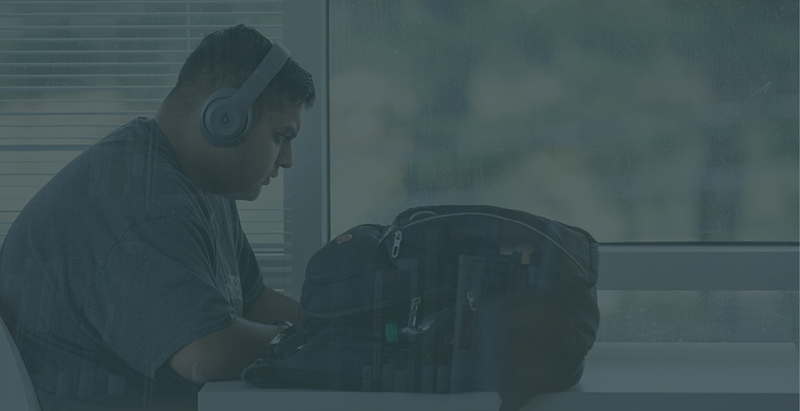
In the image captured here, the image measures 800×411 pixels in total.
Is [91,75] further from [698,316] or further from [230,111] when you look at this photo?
[698,316]

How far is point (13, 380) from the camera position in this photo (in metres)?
0.81

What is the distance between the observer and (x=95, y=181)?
2.80 ft

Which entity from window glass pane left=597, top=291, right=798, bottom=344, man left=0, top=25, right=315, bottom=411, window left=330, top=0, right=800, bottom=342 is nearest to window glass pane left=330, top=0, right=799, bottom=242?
window left=330, top=0, right=800, bottom=342

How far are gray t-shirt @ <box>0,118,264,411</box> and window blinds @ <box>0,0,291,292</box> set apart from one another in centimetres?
49

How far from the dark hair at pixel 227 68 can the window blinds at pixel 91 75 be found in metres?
0.38

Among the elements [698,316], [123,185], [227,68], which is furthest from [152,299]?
[698,316]

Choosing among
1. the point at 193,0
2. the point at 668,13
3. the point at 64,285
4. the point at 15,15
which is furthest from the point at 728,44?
the point at 15,15

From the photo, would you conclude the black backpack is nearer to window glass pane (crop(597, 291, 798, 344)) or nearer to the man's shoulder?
the man's shoulder

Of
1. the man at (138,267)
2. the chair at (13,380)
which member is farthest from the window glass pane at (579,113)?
the chair at (13,380)

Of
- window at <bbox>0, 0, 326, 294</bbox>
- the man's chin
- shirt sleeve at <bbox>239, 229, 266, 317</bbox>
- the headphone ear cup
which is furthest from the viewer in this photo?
window at <bbox>0, 0, 326, 294</bbox>

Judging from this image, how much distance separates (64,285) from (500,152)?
88 cm

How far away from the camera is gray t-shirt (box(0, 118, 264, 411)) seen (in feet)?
2.50

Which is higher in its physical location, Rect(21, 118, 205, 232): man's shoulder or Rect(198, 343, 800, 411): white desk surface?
Rect(21, 118, 205, 232): man's shoulder

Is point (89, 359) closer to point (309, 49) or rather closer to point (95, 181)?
point (95, 181)
